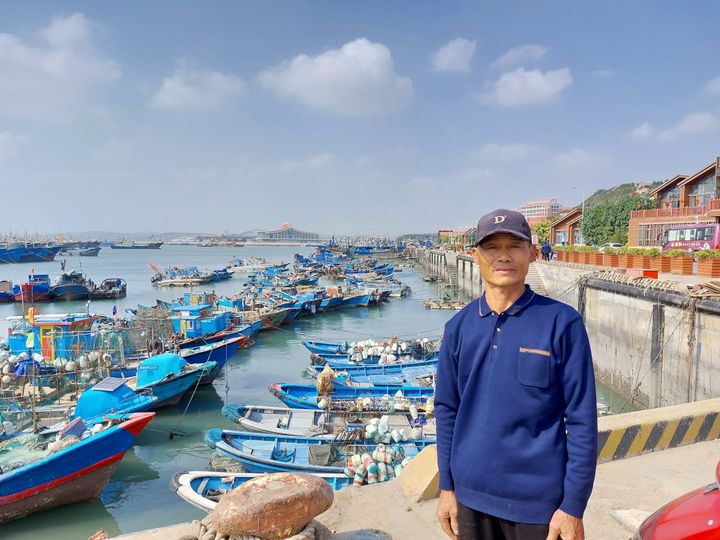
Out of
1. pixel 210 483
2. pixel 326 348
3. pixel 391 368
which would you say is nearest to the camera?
pixel 210 483

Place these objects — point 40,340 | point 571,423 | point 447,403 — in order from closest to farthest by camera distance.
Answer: point 571,423 < point 447,403 < point 40,340

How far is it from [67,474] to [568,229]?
185 ft

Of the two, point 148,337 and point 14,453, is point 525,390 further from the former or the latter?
point 148,337

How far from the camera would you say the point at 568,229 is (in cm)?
5725

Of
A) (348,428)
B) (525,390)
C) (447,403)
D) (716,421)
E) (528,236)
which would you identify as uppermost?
(528,236)

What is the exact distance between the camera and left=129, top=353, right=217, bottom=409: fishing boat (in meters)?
16.2

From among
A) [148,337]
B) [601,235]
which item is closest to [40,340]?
[148,337]

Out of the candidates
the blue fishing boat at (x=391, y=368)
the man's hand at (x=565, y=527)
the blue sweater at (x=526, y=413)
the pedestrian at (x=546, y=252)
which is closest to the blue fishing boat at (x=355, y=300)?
the pedestrian at (x=546, y=252)

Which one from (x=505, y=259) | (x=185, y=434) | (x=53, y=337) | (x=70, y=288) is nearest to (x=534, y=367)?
(x=505, y=259)

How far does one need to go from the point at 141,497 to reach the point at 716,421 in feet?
37.1

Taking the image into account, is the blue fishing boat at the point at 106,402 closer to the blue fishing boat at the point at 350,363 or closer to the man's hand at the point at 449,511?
the blue fishing boat at the point at 350,363

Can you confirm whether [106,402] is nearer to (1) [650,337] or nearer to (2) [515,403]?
(2) [515,403]

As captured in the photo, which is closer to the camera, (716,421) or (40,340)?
(716,421)

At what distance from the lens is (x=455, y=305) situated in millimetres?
41688
